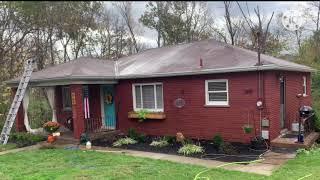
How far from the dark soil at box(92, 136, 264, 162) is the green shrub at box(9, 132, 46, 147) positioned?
2298mm

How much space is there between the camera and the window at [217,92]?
489 inches

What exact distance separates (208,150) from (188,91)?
2.67m

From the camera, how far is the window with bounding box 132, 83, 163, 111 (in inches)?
559

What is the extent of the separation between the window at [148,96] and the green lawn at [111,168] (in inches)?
150

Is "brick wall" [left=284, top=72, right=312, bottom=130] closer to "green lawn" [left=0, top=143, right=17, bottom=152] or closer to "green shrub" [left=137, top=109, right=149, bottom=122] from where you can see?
"green shrub" [left=137, top=109, right=149, bottom=122]

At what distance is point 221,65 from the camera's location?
40.3ft

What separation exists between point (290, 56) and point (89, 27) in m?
15.4

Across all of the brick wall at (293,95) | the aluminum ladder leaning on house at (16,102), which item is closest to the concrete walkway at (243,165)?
the brick wall at (293,95)

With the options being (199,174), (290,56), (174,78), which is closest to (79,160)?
(199,174)

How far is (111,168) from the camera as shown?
29.8ft

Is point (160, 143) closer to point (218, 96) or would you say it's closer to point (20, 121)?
point (218, 96)

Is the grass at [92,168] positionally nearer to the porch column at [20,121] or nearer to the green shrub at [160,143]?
the green shrub at [160,143]

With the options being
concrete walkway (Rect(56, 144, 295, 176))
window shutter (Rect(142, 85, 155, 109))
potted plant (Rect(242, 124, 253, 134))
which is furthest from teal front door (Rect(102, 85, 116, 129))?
potted plant (Rect(242, 124, 253, 134))

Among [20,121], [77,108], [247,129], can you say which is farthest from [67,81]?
[247,129]
